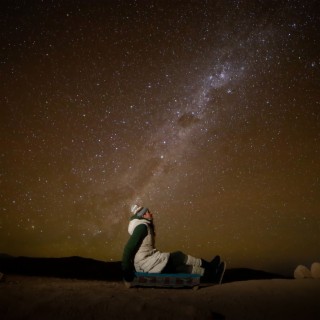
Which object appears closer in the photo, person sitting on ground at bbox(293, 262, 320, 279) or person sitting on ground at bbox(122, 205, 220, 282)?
person sitting on ground at bbox(122, 205, 220, 282)

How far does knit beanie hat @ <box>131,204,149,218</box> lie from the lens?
24.0 feet

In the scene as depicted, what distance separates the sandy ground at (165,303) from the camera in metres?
4.94

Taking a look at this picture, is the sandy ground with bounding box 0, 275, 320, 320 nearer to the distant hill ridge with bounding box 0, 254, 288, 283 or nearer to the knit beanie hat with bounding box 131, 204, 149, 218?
Result: the knit beanie hat with bounding box 131, 204, 149, 218

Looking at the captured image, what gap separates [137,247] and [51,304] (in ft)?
7.27

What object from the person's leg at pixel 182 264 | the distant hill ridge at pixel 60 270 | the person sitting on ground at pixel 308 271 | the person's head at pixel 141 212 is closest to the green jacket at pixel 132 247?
the person's head at pixel 141 212

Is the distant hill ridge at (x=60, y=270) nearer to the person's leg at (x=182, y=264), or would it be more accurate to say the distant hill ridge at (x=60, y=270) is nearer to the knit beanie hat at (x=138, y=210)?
the knit beanie hat at (x=138, y=210)

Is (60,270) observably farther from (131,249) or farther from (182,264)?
(182,264)

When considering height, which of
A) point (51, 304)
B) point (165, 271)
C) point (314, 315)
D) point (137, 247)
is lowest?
point (314, 315)

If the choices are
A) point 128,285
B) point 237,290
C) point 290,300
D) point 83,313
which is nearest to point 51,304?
point 83,313

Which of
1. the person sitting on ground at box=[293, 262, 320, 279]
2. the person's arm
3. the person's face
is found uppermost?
the person's face

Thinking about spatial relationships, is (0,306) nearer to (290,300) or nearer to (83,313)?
(83,313)

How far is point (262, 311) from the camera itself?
5.48 metres

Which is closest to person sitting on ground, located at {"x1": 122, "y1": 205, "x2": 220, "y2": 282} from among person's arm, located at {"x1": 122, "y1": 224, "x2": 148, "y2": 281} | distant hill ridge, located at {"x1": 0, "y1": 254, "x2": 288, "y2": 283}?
person's arm, located at {"x1": 122, "y1": 224, "x2": 148, "y2": 281}

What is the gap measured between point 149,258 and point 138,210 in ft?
3.29
